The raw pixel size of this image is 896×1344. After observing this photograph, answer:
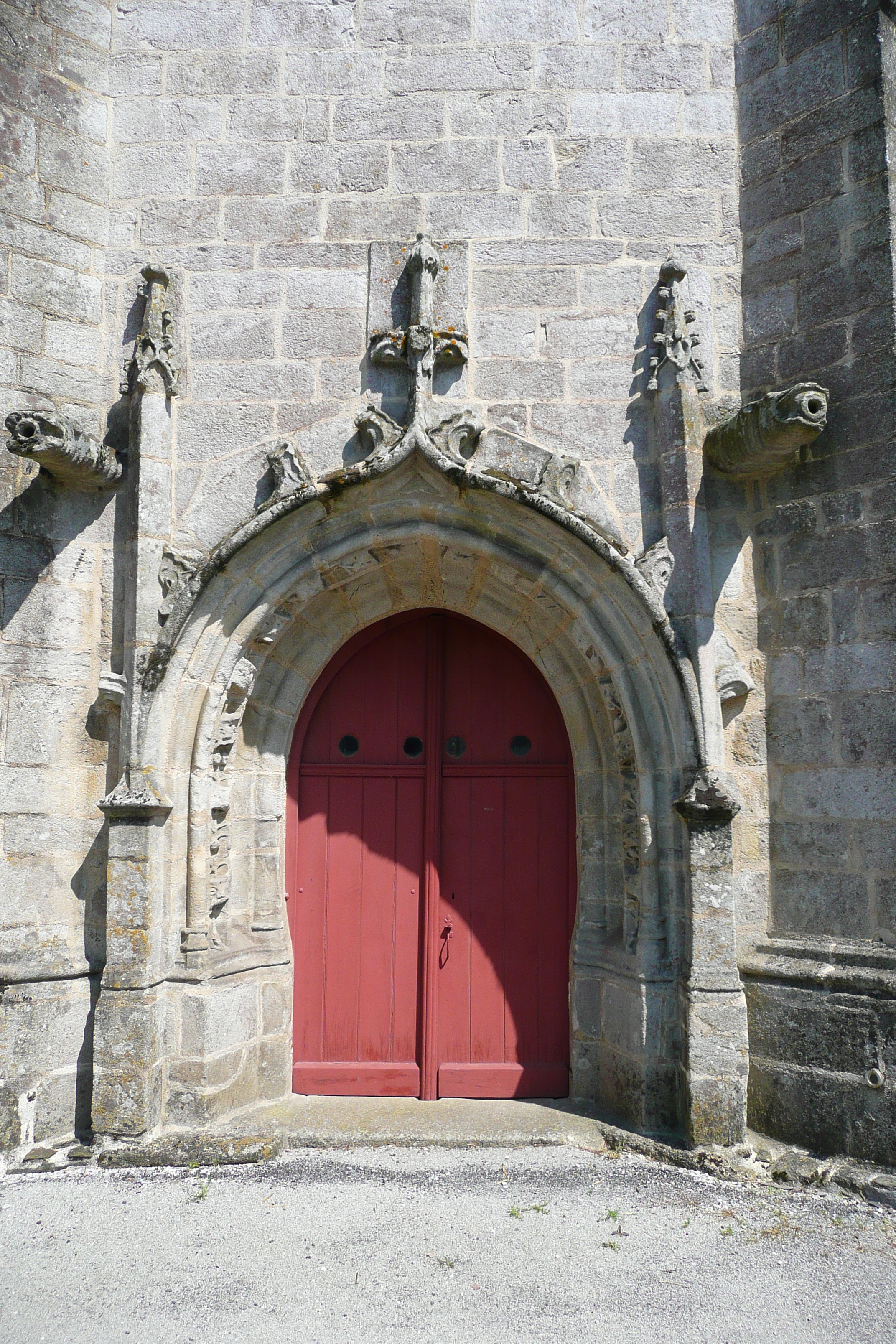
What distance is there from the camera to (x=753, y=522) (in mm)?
4043

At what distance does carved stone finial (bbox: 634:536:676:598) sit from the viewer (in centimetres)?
382

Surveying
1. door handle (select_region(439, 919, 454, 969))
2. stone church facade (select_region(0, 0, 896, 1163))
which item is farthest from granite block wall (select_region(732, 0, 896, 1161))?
door handle (select_region(439, 919, 454, 969))

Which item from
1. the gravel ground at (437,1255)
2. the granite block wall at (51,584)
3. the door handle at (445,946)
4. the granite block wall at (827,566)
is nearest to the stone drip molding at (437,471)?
the granite block wall at (51,584)

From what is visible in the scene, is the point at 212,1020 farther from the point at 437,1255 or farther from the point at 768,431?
the point at 768,431

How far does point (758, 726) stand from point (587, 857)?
1.01m

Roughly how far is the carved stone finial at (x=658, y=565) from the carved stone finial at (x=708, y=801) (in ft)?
2.68

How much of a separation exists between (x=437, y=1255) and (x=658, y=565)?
280 centimetres

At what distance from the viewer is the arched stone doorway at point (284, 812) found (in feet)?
12.0

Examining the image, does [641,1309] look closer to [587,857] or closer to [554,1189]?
[554,1189]

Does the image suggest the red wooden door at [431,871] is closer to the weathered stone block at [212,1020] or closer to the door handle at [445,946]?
the door handle at [445,946]

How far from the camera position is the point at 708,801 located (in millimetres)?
3590

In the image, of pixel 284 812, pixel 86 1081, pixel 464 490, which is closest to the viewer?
pixel 86 1081

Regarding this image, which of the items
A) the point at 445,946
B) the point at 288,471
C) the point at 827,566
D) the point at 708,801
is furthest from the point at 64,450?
the point at 827,566

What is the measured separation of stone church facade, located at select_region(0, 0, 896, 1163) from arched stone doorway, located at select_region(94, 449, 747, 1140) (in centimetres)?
A: 2
